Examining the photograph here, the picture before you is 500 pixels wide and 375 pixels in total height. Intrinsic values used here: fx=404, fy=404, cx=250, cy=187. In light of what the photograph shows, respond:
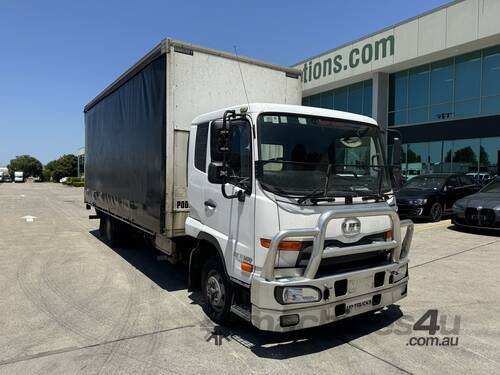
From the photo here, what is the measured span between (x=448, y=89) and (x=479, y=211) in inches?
457

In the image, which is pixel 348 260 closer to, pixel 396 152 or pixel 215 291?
pixel 215 291

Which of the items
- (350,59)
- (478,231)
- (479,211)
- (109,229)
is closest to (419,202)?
(478,231)

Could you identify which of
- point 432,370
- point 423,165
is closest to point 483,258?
point 432,370

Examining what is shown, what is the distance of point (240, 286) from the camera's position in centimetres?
409

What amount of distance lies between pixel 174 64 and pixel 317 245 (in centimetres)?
309

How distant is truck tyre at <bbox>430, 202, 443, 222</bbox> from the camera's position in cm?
1255

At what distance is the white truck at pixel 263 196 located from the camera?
144 inches

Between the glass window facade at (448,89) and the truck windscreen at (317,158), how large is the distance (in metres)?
16.6

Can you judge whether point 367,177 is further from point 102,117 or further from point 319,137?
point 102,117

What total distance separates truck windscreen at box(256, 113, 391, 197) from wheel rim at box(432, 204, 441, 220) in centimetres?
897

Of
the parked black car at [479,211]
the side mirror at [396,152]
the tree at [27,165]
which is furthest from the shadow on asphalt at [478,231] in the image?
the tree at [27,165]

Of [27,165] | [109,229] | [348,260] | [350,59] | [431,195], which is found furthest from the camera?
[27,165]

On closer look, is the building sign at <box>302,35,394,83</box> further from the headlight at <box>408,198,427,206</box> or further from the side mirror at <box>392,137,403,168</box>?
the side mirror at <box>392,137,403,168</box>

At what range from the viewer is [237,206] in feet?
13.4
